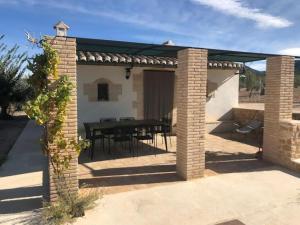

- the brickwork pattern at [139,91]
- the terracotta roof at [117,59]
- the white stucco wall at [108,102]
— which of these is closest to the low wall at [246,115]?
the white stucco wall at [108,102]

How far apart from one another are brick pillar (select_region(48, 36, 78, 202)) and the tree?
13606mm

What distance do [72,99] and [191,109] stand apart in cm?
248

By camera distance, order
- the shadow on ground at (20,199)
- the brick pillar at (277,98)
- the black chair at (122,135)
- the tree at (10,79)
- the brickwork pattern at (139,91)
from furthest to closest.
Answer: the tree at (10,79)
the brickwork pattern at (139,91)
the black chair at (122,135)
the brick pillar at (277,98)
the shadow on ground at (20,199)

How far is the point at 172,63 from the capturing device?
10258 mm

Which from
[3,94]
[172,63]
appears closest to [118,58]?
[172,63]

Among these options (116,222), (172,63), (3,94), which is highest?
(172,63)

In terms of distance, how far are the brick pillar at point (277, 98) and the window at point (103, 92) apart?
17.9ft

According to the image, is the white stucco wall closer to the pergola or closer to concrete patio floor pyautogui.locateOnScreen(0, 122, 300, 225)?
concrete patio floor pyautogui.locateOnScreen(0, 122, 300, 225)

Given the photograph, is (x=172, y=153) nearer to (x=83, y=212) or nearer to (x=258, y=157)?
(x=258, y=157)

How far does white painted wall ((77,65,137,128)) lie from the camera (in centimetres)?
968

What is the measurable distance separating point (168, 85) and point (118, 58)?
8.21 feet

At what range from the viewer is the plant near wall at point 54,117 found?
409cm

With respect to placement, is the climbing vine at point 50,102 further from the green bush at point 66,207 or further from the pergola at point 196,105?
the green bush at point 66,207

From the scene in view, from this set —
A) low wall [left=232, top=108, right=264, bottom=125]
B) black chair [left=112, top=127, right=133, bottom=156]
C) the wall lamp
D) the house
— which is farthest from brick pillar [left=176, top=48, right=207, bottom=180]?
low wall [left=232, top=108, right=264, bottom=125]
